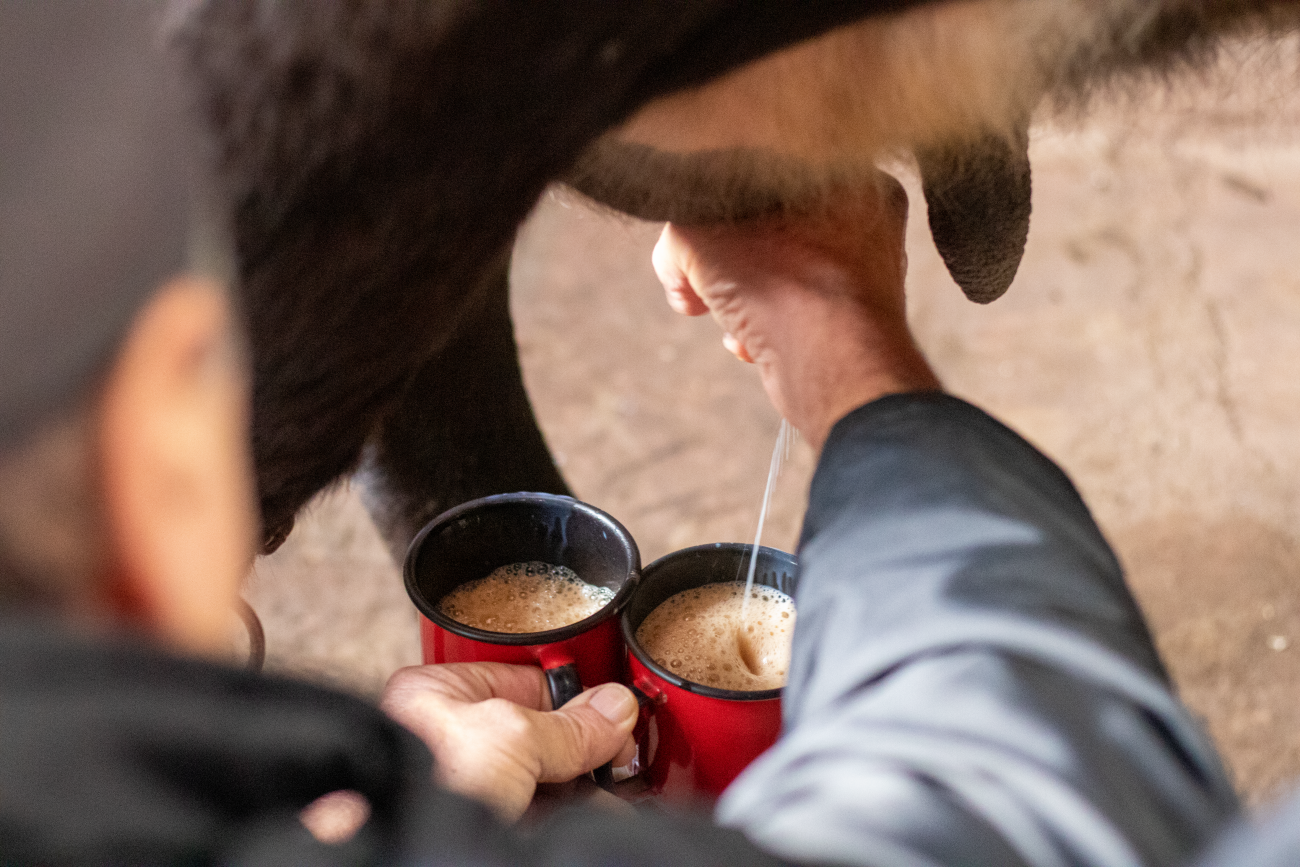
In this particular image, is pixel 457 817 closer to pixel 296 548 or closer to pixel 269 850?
pixel 269 850

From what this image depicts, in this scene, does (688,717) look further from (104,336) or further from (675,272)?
(104,336)

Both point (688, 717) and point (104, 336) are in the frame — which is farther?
point (688, 717)

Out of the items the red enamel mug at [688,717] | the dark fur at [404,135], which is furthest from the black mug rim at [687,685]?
the dark fur at [404,135]

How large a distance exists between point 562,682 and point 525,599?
8cm

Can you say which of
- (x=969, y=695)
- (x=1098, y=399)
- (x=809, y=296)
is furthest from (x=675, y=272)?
(x=1098, y=399)

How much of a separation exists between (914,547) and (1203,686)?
830 millimetres

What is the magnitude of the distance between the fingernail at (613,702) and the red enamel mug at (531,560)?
2 cm

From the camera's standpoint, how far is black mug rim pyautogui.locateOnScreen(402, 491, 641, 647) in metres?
0.45

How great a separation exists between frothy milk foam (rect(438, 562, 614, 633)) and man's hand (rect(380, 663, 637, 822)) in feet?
0.17

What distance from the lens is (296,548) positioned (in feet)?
3.78

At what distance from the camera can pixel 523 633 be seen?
0.46 m

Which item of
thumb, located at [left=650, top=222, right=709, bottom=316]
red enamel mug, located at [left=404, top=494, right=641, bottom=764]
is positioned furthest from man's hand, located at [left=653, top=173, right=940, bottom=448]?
red enamel mug, located at [left=404, top=494, right=641, bottom=764]

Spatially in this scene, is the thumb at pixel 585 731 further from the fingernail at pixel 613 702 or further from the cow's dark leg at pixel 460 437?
the cow's dark leg at pixel 460 437

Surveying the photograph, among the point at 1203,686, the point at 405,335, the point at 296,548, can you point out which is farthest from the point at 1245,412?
the point at 405,335
